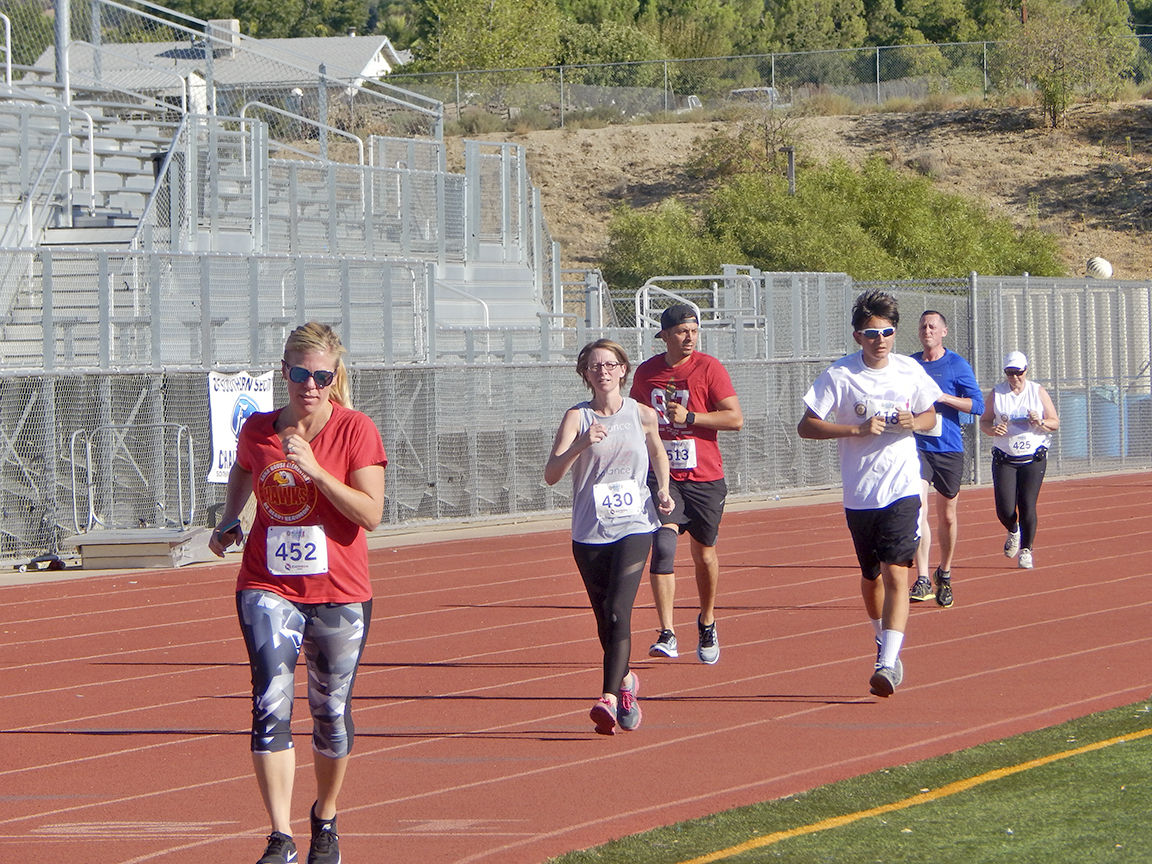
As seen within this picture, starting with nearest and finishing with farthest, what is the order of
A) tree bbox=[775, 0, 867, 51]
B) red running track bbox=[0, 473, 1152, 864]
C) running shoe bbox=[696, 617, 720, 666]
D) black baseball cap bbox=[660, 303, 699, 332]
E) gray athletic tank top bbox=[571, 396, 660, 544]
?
red running track bbox=[0, 473, 1152, 864]
gray athletic tank top bbox=[571, 396, 660, 544]
black baseball cap bbox=[660, 303, 699, 332]
running shoe bbox=[696, 617, 720, 666]
tree bbox=[775, 0, 867, 51]

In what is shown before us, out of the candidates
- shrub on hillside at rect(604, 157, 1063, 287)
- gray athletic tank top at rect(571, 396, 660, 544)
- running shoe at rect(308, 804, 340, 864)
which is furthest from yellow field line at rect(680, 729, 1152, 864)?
shrub on hillside at rect(604, 157, 1063, 287)

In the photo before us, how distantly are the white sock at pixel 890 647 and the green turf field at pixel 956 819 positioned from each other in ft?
3.92

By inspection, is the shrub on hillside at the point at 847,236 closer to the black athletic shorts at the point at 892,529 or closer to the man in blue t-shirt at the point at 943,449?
the man in blue t-shirt at the point at 943,449

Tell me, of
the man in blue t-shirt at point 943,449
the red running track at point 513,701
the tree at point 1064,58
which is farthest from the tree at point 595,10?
the man in blue t-shirt at point 943,449

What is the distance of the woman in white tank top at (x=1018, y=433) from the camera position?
44.1 feet

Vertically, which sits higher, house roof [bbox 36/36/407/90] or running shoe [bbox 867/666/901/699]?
house roof [bbox 36/36/407/90]

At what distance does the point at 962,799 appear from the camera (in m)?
6.35

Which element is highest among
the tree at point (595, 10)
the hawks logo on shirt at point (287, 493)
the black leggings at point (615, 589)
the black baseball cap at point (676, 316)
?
the tree at point (595, 10)

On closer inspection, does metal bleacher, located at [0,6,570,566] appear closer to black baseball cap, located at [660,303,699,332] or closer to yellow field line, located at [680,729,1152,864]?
black baseball cap, located at [660,303,699,332]

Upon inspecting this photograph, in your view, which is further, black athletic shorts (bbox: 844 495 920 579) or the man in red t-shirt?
the man in red t-shirt

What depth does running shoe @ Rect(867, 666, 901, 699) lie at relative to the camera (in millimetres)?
8344

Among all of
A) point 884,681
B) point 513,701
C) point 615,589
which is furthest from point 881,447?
point 513,701

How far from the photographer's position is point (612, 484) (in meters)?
7.75

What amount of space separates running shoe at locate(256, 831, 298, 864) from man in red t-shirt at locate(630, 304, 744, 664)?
14.0 ft
